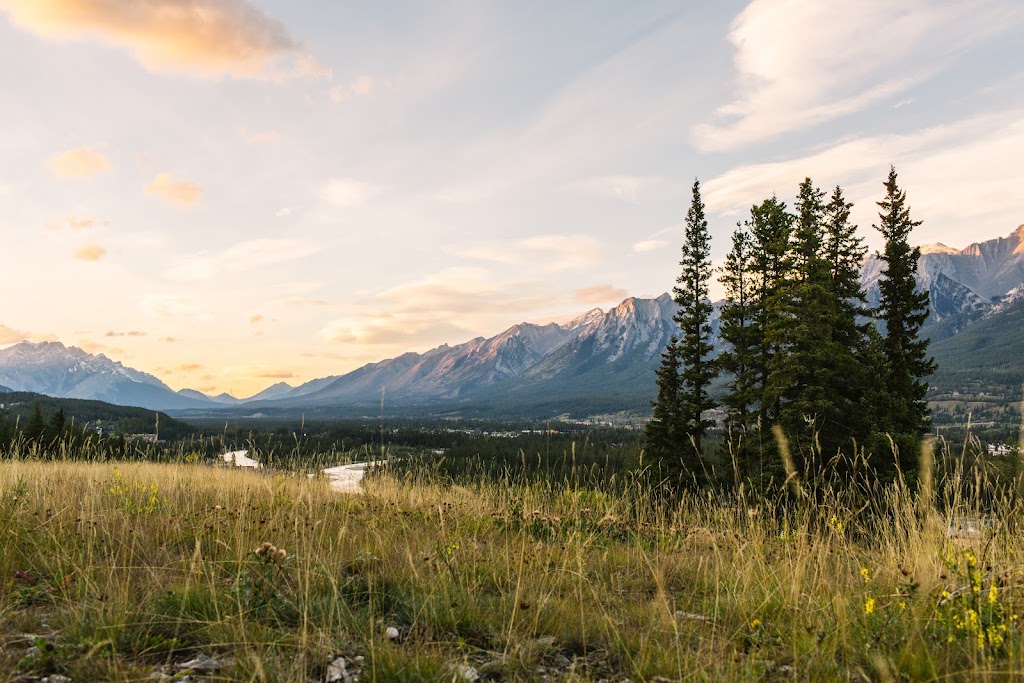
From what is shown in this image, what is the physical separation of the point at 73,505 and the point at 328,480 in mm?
4646

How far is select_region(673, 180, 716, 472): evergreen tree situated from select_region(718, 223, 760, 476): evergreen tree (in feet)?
5.09

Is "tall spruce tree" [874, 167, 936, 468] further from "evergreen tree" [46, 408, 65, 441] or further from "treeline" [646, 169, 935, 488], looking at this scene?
"evergreen tree" [46, 408, 65, 441]

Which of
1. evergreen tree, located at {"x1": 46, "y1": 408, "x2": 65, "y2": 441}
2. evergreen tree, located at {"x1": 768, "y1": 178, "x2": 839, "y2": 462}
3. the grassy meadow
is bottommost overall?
evergreen tree, located at {"x1": 46, "y1": 408, "x2": 65, "y2": 441}

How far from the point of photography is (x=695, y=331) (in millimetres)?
36812

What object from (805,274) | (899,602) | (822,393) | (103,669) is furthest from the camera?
(805,274)

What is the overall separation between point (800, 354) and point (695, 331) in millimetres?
11794

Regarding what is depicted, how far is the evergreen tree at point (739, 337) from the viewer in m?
30.1

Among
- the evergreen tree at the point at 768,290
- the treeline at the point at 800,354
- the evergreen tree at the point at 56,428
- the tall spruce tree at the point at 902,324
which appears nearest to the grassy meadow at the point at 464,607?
the treeline at the point at 800,354

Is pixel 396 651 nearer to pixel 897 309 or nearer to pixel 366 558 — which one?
pixel 366 558

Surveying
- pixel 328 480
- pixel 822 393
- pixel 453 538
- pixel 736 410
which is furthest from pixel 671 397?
pixel 453 538

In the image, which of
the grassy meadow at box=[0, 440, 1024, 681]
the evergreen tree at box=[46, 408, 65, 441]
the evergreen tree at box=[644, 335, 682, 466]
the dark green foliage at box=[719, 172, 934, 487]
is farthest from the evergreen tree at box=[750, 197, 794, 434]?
the evergreen tree at box=[46, 408, 65, 441]

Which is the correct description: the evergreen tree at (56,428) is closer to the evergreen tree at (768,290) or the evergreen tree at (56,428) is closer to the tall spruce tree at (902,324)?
the evergreen tree at (768,290)

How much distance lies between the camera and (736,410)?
Result: 102 ft

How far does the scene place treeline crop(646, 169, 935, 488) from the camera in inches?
989
